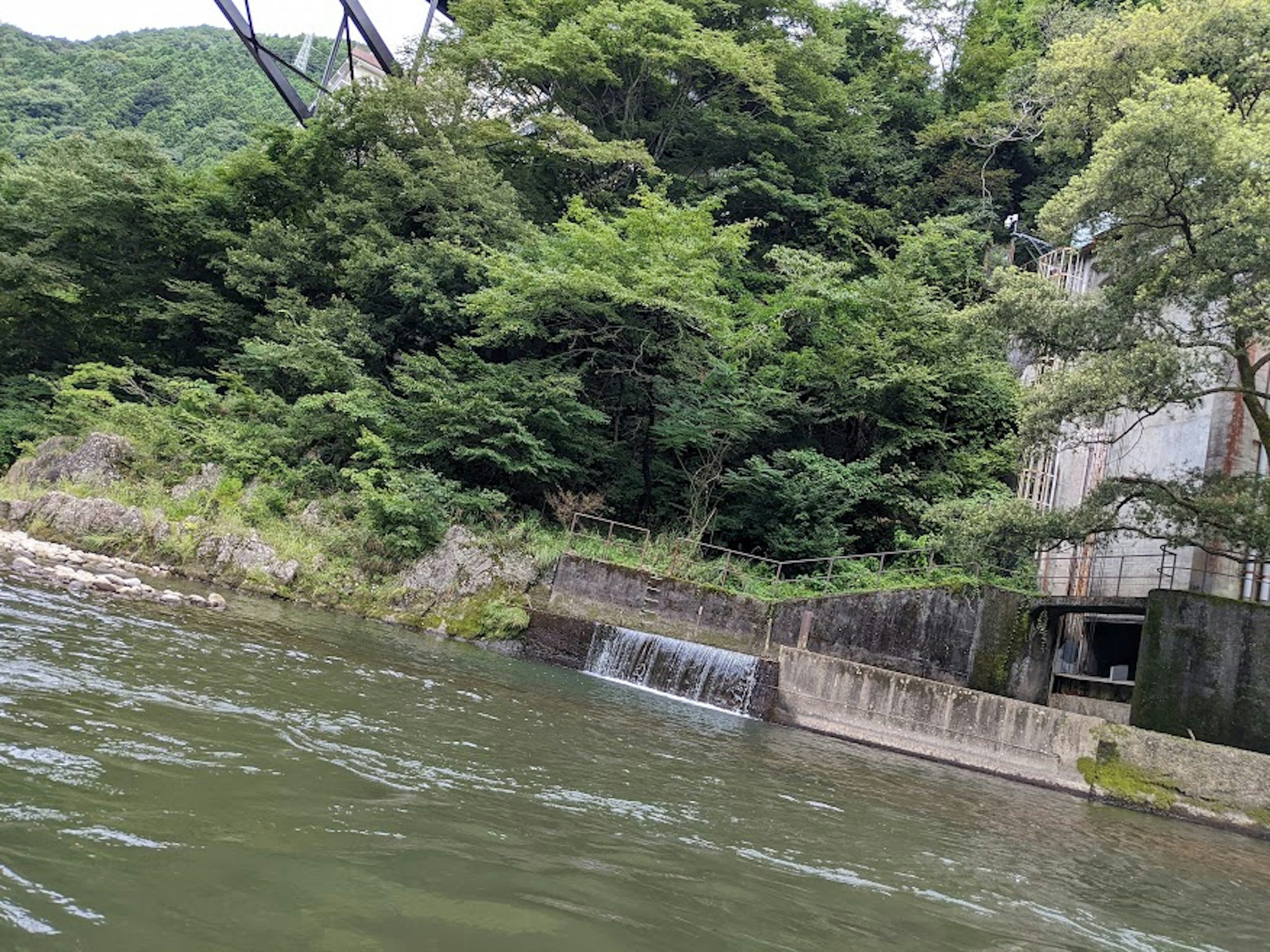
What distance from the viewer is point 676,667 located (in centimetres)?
1504

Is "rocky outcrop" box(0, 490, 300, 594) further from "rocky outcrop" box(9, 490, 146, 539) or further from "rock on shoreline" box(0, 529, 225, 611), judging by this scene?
"rock on shoreline" box(0, 529, 225, 611)

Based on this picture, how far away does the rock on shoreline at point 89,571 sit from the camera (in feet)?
42.6

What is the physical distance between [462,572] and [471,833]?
44.0 ft

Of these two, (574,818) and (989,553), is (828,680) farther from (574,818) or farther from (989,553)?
(574,818)

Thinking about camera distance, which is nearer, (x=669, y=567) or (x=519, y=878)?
(x=519, y=878)

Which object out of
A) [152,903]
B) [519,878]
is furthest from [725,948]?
[152,903]

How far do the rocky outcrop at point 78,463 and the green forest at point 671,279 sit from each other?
1.89 feet

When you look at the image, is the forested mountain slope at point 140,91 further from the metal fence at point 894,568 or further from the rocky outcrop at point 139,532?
the metal fence at point 894,568

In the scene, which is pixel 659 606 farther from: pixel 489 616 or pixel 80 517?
pixel 80 517

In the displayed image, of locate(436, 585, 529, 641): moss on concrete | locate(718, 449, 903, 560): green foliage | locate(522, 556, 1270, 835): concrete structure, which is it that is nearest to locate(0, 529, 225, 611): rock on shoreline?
locate(436, 585, 529, 641): moss on concrete

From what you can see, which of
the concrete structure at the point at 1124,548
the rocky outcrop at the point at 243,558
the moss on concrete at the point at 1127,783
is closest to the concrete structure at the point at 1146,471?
the concrete structure at the point at 1124,548

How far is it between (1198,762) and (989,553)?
3.90 m

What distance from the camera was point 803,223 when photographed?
28.4 meters

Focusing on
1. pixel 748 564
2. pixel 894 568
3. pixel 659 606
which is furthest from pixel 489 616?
pixel 894 568
